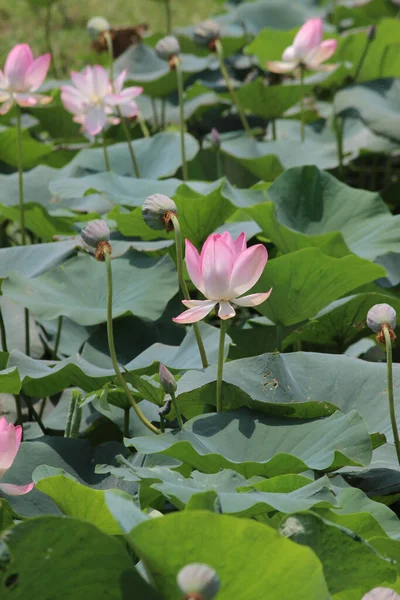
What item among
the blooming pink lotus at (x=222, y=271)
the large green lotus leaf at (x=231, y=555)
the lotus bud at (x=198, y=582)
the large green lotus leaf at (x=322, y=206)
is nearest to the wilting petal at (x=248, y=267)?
the blooming pink lotus at (x=222, y=271)

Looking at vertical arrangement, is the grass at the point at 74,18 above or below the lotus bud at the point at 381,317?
below

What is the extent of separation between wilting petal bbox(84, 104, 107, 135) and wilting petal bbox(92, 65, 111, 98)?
3cm

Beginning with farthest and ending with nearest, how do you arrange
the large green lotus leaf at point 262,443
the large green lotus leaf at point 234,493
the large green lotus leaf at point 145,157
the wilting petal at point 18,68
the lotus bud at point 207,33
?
the lotus bud at point 207,33
the large green lotus leaf at point 145,157
the wilting petal at point 18,68
the large green lotus leaf at point 262,443
the large green lotus leaf at point 234,493

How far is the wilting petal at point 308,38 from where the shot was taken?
2.11m

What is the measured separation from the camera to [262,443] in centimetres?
109

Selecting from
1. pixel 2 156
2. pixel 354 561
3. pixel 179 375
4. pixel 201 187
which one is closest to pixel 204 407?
pixel 179 375

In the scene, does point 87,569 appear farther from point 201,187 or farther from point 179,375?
point 201,187

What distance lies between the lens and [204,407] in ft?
4.08

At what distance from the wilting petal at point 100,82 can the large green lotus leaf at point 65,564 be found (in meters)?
1.37

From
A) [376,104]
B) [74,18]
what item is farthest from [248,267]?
[74,18]

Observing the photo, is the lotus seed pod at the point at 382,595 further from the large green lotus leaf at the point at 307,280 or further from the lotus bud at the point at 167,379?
the large green lotus leaf at the point at 307,280

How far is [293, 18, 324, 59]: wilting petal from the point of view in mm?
2107

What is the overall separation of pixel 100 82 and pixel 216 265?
1.04m

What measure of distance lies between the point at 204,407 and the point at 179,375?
68 millimetres
